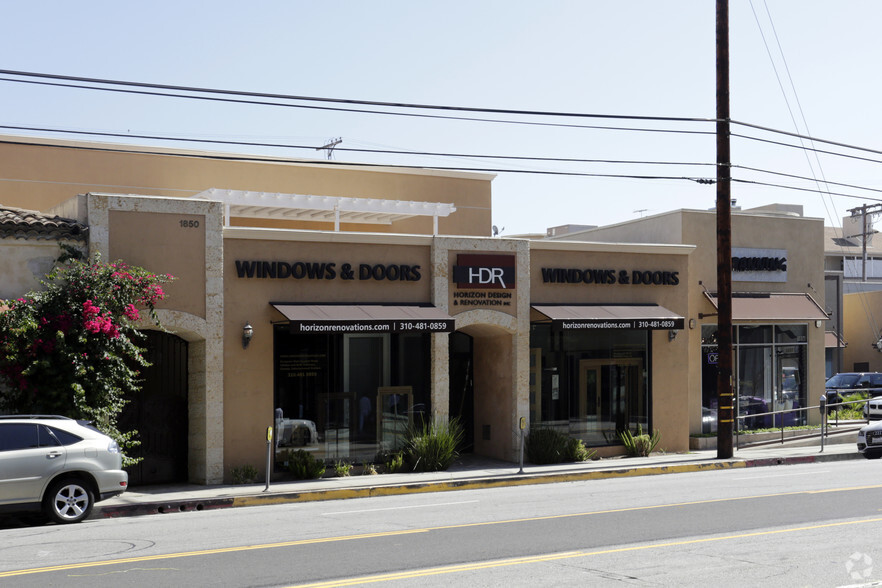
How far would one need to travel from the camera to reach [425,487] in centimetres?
1830

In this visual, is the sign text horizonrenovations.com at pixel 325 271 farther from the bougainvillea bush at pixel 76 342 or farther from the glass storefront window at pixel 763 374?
the glass storefront window at pixel 763 374

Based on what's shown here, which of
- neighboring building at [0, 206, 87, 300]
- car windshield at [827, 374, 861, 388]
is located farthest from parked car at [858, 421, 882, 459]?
neighboring building at [0, 206, 87, 300]

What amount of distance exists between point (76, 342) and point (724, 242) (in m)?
14.1

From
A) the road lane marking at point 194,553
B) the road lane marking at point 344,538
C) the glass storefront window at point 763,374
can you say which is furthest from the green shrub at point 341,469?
the glass storefront window at point 763,374

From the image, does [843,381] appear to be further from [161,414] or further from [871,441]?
[161,414]

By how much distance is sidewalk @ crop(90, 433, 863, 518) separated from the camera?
16.2m

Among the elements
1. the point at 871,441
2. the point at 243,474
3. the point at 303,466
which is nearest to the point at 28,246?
the point at 243,474

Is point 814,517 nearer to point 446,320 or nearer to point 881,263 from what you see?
point 446,320

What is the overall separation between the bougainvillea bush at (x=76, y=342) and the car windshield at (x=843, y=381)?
29725 mm

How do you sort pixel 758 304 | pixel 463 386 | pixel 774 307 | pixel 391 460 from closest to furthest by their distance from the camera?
pixel 391 460
pixel 463 386
pixel 758 304
pixel 774 307

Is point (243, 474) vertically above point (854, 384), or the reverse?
point (854, 384)

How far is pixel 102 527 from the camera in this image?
13289 mm

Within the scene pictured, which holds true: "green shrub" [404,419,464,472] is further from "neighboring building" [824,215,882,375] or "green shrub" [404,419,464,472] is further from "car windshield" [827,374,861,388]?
"neighboring building" [824,215,882,375]

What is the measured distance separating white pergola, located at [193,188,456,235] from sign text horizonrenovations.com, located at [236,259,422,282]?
110 inches
